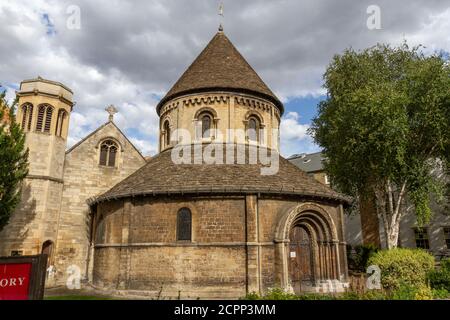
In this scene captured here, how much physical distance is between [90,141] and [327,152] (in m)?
16.9

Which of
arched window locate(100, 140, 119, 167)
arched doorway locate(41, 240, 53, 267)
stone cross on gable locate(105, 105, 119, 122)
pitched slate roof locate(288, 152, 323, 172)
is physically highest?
pitched slate roof locate(288, 152, 323, 172)

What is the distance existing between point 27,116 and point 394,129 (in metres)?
20.8

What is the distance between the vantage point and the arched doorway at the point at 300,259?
50.2 feet

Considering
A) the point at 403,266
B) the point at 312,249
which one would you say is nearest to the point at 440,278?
the point at 403,266

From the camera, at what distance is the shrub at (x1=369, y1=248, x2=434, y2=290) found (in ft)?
48.2

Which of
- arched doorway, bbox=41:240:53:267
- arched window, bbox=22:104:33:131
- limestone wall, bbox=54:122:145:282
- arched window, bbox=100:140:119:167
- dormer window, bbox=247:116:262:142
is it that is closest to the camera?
arched doorway, bbox=41:240:53:267

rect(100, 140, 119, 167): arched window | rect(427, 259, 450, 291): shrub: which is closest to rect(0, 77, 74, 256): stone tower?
rect(100, 140, 119, 167): arched window

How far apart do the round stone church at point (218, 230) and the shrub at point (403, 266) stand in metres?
1.92

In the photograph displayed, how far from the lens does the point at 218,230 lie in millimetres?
14516

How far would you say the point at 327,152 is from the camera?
958 inches

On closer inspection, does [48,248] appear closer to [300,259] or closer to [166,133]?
[166,133]

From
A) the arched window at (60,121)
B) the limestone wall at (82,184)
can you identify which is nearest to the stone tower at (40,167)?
the arched window at (60,121)

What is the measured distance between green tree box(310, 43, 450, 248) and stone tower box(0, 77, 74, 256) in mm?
17092

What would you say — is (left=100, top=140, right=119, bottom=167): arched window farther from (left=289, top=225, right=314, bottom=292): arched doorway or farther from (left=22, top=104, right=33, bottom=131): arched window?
(left=289, top=225, right=314, bottom=292): arched doorway
